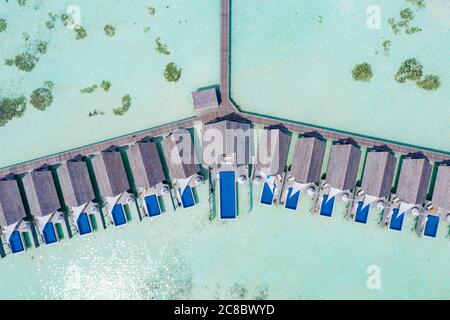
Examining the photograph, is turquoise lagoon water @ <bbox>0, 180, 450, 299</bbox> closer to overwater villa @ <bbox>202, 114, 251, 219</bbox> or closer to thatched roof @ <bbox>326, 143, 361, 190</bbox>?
overwater villa @ <bbox>202, 114, 251, 219</bbox>

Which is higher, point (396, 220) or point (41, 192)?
point (41, 192)

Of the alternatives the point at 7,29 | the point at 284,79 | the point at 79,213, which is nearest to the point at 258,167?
the point at 284,79

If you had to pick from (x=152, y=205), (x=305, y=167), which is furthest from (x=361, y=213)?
(x=152, y=205)

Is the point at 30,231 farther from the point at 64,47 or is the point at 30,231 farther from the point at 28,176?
the point at 64,47

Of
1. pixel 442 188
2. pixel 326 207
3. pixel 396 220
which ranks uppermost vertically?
pixel 442 188

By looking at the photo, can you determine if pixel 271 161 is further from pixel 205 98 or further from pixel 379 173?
pixel 379 173

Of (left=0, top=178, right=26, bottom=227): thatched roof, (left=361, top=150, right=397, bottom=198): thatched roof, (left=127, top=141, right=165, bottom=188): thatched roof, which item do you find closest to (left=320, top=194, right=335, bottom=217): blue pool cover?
(left=361, top=150, right=397, bottom=198): thatched roof

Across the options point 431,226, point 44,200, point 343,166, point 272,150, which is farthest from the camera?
point 431,226
